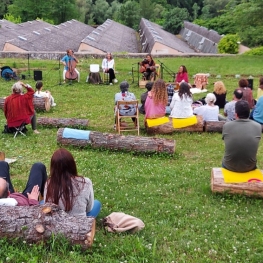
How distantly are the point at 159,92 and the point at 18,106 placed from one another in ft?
10.8

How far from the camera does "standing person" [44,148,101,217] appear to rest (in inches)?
181

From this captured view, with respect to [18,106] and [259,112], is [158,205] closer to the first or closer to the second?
[18,106]

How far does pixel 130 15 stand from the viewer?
72.3m

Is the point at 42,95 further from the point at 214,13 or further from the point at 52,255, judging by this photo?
the point at 214,13

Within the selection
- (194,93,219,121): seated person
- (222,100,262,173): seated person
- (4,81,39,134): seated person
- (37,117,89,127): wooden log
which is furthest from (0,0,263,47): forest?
(222,100,262,173): seated person

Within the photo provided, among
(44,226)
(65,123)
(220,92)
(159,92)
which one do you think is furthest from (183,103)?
(44,226)

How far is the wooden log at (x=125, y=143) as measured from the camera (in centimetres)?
824

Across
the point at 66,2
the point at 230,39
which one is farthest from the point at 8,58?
the point at 66,2

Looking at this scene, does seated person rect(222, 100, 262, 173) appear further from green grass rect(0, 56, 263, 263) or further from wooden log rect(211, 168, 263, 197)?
green grass rect(0, 56, 263, 263)

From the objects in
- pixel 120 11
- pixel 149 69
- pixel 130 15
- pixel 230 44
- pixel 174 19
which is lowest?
pixel 149 69

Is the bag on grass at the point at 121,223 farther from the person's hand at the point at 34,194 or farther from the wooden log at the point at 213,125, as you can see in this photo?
the wooden log at the point at 213,125

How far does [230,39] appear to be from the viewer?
3772 centimetres

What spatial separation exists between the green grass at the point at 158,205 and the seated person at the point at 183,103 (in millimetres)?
502

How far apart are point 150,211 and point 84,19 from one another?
76172mm
